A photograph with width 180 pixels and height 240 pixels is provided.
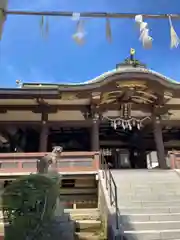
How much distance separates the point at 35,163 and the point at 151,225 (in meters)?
5.97

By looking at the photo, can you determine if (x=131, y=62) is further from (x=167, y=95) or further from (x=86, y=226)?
(x=86, y=226)

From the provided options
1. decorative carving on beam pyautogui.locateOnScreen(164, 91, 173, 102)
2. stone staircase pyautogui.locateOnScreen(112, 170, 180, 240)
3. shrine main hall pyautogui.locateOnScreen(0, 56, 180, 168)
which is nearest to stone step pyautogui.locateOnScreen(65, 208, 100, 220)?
stone staircase pyautogui.locateOnScreen(112, 170, 180, 240)

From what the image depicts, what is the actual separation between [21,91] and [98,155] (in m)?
4.60

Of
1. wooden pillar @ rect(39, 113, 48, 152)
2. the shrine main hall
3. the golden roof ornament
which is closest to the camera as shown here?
the shrine main hall

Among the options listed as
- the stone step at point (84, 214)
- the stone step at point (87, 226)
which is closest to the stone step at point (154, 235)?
the stone step at point (87, 226)

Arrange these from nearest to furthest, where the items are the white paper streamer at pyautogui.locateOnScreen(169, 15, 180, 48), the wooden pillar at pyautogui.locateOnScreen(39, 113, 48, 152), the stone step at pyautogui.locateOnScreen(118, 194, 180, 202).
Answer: the white paper streamer at pyautogui.locateOnScreen(169, 15, 180, 48), the stone step at pyautogui.locateOnScreen(118, 194, 180, 202), the wooden pillar at pyautogui.locateOnScreen(39, 113, 48, 152)

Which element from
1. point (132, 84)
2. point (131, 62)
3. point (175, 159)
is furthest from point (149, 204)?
point (131, 62)

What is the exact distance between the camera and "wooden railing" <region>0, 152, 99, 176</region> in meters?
11.7

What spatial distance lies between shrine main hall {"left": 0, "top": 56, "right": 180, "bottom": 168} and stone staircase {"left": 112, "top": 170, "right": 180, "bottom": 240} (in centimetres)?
323

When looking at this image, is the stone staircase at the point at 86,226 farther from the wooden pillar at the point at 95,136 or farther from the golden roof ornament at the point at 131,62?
the golden roof ornament at the point at 131,62

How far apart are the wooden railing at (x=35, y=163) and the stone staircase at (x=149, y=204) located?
1.11 metres

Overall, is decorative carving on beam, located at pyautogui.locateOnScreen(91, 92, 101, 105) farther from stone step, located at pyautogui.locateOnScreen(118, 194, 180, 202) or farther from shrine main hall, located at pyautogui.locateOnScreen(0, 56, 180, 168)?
stone step, located at pyautogui.locateOnScreen(118, 194, 180, 202)

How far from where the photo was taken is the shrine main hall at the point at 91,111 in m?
14.0

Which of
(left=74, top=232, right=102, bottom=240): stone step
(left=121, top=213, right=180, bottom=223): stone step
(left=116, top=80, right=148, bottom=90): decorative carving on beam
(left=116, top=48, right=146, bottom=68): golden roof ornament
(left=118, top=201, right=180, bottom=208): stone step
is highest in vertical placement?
(left=116, top=48, right=146, bottom=68): golden roof ornament
